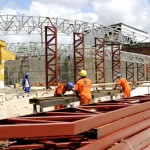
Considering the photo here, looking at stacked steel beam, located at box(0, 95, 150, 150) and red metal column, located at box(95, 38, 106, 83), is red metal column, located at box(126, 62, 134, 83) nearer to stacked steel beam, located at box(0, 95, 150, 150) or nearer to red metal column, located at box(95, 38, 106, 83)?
red metal column, located at box(95, 38, 106, 83)

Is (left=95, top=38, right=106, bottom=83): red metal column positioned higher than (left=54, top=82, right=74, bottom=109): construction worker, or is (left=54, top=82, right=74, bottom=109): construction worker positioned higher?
(left=95, top=38, right=106, bottom=83): red metal column

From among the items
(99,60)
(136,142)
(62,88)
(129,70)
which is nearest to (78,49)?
(99,60)

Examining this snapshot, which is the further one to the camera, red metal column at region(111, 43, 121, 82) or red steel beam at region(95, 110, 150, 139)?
red metal column at region(111, 43, 121, 82)

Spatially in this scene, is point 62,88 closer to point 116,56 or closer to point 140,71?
point 116,56

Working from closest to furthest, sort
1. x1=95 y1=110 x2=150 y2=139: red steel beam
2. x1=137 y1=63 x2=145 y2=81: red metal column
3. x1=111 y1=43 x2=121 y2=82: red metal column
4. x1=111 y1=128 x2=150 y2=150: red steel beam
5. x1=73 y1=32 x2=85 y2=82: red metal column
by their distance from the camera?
1. x1=95 y1=110 x2=150 y2=139: red steel beam
2. x1=111 y1=128 x2=150 y2=150: red steel beam
3. x1=73 y1=32 x2=85 y2=82: red metal column
4. x1=111 y1=43 x2=121 y2=82: red metal column
5. x1=137 y1=63 x2=145 y2=81: red metal column

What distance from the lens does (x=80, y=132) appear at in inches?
137

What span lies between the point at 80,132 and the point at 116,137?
33.0 inches

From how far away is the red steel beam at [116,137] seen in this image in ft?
11.9

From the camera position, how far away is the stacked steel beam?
10.6 ft

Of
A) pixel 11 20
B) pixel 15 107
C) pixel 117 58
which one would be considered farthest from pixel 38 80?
pixel 15 107

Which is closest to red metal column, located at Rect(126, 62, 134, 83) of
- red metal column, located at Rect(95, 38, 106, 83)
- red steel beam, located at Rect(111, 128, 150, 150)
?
red metal column, located at Rect(95, 38, 106, 83)

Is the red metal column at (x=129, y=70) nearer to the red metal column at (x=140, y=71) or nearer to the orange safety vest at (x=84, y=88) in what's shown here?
the red metal column at (x=140, y=71)

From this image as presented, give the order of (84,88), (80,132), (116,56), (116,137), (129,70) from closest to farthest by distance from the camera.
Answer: (80,132)
(116,137)
(84,88)
(116,56)
(129,70)

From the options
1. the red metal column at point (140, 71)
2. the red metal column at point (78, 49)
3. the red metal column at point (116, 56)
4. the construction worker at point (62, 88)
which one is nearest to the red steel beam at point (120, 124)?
the construction worker at point (62, 88)
